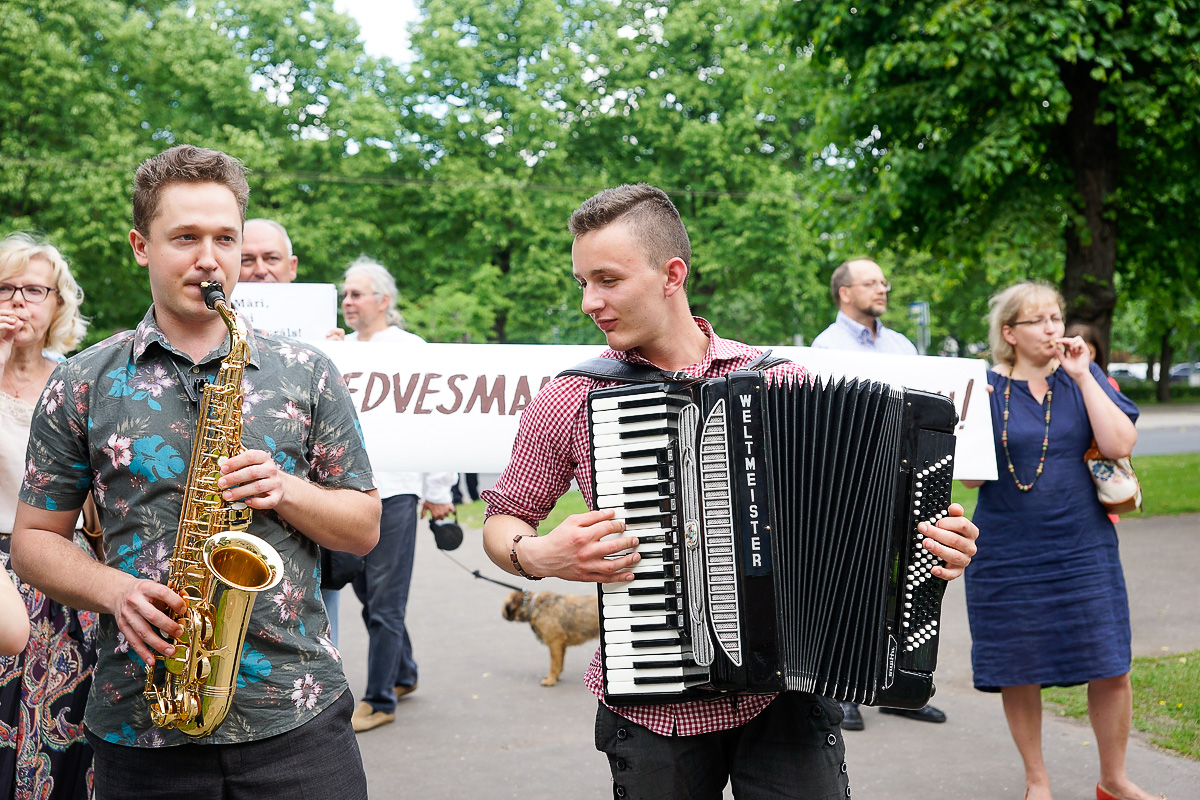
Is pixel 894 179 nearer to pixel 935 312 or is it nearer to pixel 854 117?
pixel 854 117

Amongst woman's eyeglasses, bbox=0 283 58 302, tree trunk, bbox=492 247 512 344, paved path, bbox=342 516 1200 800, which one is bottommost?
paved path, bbox=342 516 1200 800

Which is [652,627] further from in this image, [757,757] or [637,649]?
[757,757]

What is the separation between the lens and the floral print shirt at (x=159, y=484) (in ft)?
7.70

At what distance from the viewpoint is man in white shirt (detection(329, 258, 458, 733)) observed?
19.0 feet

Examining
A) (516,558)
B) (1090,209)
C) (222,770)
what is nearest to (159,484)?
(222,770)

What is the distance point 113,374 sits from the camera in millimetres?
2396

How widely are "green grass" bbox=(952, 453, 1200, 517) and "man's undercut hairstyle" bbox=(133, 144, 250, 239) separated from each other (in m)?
9.59

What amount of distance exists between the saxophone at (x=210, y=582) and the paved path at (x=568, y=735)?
110 inches

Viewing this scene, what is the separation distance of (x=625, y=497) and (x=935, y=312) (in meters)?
33.6

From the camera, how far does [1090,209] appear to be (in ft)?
38.5

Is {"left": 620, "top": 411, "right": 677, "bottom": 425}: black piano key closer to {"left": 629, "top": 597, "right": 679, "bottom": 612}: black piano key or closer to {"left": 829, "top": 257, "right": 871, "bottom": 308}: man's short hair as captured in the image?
{"left": 629, "top": 597, "right": 679, "bottom": 612}: black piano key

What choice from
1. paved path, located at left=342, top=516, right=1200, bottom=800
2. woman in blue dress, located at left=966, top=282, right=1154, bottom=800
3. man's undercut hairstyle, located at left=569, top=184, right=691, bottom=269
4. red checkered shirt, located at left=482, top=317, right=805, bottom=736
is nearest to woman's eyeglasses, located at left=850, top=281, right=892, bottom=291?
woman in blue dress, located at left=966, top=282, right=1154, bottom=800

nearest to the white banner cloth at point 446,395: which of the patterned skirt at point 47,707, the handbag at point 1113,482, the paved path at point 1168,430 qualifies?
the handbag at point 1113,482

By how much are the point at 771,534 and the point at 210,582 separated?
1.29 meters
